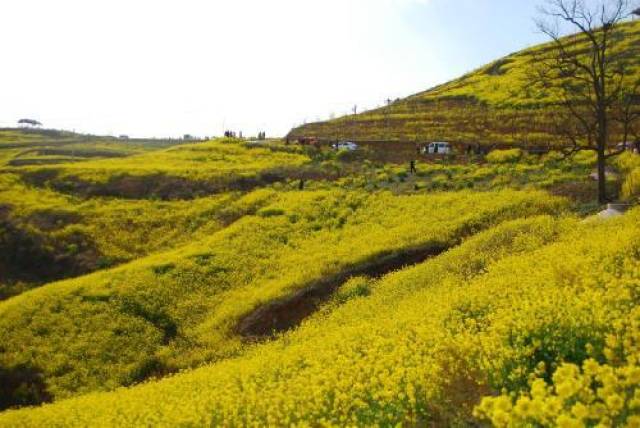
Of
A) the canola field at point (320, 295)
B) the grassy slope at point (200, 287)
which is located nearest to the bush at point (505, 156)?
the canola field at point (320, 295)

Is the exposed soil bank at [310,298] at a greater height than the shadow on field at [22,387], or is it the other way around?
the exposed soil bank at [310,298]

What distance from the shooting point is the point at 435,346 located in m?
11.6

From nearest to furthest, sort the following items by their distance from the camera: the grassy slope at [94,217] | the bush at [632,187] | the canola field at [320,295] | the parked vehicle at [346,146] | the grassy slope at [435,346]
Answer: the grassy slope at [435,346] < the canola field at [320,295] < the bush at [632,187] < the grassy slope at [94,217] < the parked vehicle at [346,146]

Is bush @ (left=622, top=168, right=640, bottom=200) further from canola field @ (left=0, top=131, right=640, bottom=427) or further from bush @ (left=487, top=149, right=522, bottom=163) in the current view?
bush @ (left=487, top=149, right=522, bottom=163)

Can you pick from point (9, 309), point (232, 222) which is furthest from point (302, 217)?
point (9, 309)

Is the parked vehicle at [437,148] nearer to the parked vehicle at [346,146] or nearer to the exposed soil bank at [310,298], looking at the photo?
the parked vehicle at [346,146]

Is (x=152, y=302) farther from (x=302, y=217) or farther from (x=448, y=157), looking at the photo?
(x=448, y=157)

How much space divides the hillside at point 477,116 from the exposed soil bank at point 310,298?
2762cm

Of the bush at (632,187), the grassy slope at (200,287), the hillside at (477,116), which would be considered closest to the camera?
the grassy slope at (200,287)

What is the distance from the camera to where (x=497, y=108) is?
71.4 metres

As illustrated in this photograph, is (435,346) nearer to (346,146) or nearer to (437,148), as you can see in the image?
(437,148)

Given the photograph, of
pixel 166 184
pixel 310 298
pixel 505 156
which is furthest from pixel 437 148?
pixel 310 298

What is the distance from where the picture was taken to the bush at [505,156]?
44812 millimetres

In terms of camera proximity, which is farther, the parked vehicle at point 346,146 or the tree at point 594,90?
the parked vehicle at point 346,146
